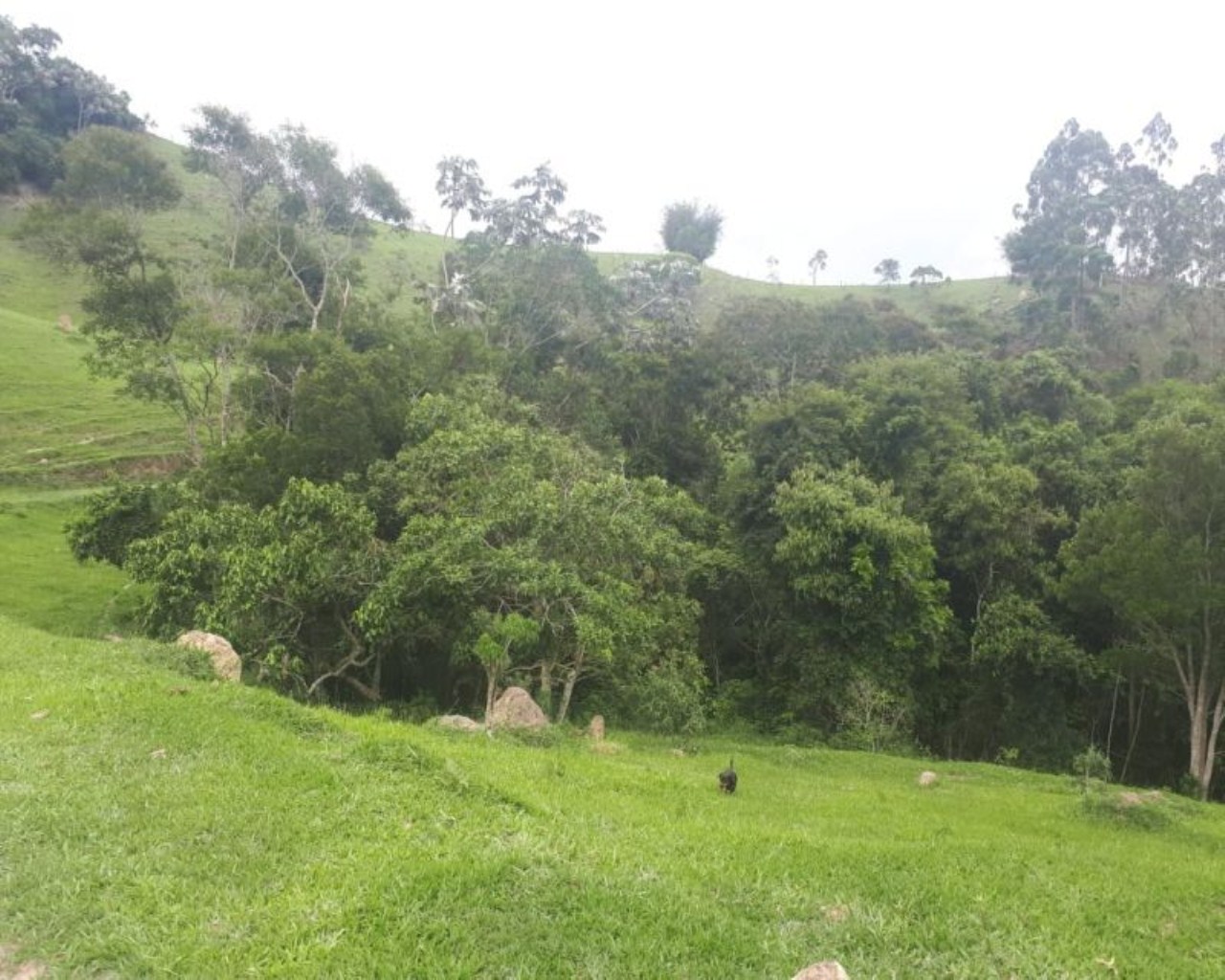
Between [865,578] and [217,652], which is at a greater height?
[865,578]

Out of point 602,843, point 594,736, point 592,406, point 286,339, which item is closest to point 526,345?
point 592,406

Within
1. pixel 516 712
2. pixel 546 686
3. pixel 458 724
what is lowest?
pixel 546 686

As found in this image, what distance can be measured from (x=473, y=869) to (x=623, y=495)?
16.2 metres

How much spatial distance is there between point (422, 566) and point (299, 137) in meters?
29.0

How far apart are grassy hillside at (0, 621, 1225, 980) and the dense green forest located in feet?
23.6

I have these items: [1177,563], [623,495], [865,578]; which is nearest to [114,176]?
[623,495]

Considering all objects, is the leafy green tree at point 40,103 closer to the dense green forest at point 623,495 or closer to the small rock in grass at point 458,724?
the dense green forest at point 623,495

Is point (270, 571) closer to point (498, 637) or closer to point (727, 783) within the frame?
point (498, 637)

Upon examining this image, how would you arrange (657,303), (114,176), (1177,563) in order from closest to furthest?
1. (1177,563)
2. (114,176)
3. (657,303)

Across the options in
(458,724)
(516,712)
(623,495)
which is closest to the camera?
(458,724)

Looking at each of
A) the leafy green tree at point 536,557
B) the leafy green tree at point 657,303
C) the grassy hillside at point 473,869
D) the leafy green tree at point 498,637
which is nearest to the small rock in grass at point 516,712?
the leafy green tree at point 498,637

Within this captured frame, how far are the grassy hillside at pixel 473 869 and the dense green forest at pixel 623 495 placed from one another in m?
7.19

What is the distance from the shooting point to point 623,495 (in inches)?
901

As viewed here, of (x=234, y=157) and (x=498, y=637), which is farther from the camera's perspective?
(x=234, y=157)
